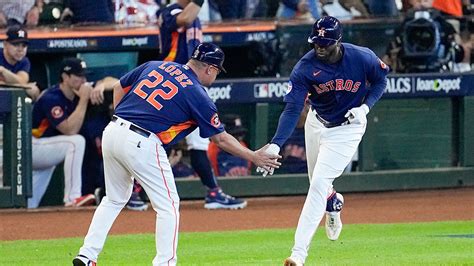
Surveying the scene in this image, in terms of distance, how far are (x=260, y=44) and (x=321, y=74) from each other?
527 cm

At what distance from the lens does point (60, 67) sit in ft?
41.1

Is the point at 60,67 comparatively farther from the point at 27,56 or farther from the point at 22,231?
the point at 22,231

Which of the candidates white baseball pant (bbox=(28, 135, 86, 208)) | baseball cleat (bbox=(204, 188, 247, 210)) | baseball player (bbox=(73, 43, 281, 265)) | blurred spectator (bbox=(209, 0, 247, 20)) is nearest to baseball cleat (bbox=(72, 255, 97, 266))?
baseball player (bbox=(73, 43, 281, 265))

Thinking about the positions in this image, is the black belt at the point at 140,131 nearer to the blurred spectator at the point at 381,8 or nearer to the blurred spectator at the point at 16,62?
the blurred spectator at the point at 16,62

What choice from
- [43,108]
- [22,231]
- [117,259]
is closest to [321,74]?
[117,259]

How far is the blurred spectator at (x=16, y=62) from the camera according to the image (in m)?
12.0

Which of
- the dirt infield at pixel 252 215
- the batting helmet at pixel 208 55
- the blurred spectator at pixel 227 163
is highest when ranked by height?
the batting helmet at pixel 208 55

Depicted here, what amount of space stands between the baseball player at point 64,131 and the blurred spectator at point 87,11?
4.10 feet

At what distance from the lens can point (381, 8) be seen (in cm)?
1454

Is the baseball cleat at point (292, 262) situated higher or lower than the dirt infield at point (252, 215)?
higher

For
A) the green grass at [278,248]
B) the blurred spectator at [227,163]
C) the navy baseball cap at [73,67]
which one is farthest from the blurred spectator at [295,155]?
the navy baseball cap at [73,67]

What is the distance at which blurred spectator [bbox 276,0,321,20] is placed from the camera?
14.4 meters

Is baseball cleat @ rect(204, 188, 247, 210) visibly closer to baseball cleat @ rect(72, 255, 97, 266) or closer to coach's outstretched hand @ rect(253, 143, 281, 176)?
coach's outstretched hand @ rect(253, 143, 281, 176)

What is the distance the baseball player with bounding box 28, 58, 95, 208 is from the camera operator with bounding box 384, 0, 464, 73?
3833 mm
